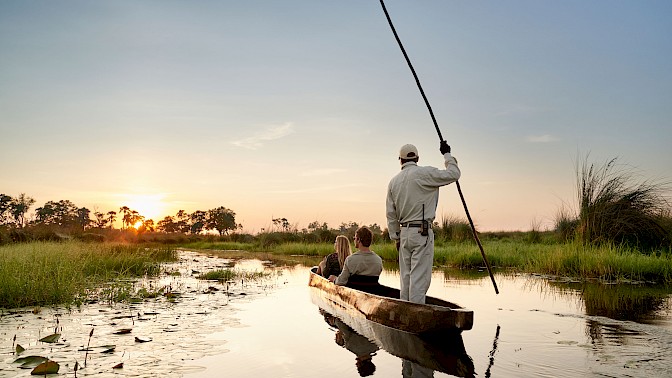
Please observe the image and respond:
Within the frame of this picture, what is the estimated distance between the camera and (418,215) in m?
6.89

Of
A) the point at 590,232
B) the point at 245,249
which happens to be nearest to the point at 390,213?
the point at 590,232

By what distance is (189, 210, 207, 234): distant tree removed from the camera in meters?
94.1

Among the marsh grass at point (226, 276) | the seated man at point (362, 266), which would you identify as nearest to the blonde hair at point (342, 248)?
the seated man at point (362, 266)

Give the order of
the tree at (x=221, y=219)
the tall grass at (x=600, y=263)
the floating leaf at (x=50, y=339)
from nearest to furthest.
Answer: the floating leaf at (x=50, y=339) < the tall grass at (x=600, y=263) < the tree at (x=221, y=219)

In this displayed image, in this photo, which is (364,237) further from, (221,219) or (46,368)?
(221,219)

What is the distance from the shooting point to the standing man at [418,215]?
22.5 ft

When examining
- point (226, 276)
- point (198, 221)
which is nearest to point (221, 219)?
point (198, 221)

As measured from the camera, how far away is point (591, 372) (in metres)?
5.03

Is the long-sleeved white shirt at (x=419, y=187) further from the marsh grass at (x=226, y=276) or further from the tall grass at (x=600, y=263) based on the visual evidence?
the marsh grass at (x=226, y=276)

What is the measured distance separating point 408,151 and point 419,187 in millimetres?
591

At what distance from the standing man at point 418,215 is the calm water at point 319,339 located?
83 centimetres

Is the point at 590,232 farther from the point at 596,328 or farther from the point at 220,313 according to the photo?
the point at 220,313

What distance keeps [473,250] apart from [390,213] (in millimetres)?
12821

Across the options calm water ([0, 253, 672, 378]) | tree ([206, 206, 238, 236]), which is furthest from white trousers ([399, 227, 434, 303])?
tree ([206, 206, 238, 236])
